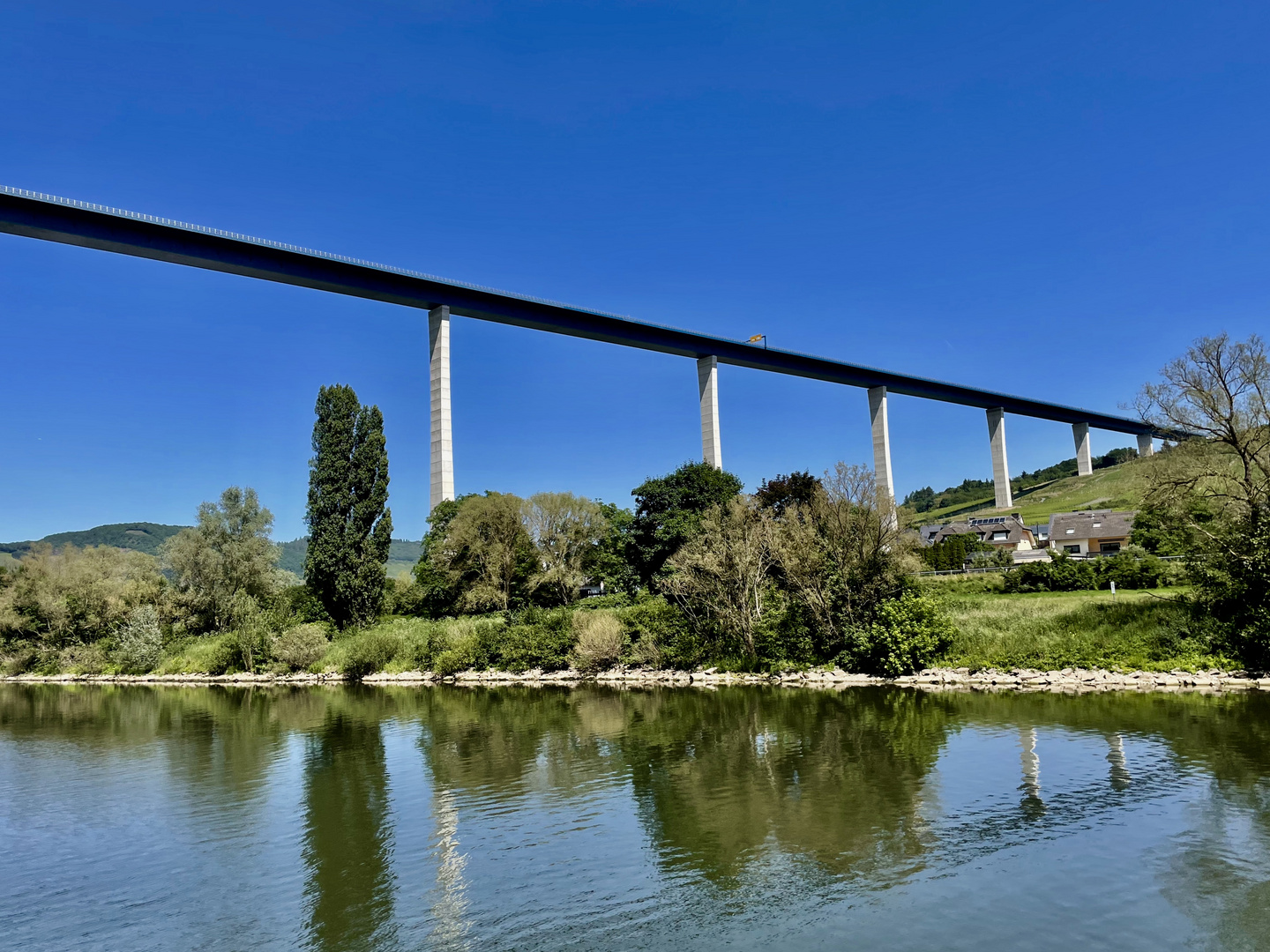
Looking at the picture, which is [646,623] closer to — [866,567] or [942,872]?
[866,567]

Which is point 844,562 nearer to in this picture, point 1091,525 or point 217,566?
point 217,566

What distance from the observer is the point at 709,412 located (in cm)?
6619

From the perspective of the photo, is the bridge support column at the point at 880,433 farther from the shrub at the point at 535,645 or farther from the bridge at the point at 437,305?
the shrub at the point at 535,645

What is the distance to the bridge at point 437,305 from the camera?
132ft

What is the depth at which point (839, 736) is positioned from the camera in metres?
21.7

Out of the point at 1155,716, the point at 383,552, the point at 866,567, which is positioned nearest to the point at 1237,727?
the point at 1155,716

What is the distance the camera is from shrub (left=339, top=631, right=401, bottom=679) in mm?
44000

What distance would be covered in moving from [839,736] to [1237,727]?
9.74 meters

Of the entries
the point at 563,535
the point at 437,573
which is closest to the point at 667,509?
the point at 563,535

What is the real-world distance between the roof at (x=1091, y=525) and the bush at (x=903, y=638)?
145 feet

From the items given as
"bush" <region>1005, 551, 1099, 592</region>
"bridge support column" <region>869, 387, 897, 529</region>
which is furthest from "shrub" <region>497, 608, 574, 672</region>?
"bridge support column" <region>869, 387, 897, 529</region>

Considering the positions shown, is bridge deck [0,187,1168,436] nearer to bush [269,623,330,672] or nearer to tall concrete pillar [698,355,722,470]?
tall concrete pillar [698,355,722,470]

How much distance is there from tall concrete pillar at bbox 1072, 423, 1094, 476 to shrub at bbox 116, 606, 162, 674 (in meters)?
117

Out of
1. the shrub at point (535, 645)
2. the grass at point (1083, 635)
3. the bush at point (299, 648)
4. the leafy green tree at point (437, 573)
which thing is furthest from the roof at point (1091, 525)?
the bush at point (299, 648)
